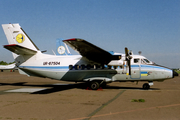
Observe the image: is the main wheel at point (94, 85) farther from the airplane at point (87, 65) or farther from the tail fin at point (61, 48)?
the tail fin at point (61, 48)

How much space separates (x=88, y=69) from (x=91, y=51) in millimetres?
2687

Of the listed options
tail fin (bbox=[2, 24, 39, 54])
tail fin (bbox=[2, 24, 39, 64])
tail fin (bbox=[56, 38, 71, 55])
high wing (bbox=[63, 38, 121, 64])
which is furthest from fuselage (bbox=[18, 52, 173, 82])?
tail fin (bbox=[56, 38, 71, 55])

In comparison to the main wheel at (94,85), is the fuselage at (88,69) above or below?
above

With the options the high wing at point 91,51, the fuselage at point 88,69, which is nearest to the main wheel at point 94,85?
the fuselage at point 88,69

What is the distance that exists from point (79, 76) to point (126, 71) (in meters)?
4.73

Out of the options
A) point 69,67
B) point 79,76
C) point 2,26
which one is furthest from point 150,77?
point 2,26

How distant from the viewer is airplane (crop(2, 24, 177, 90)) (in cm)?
1493

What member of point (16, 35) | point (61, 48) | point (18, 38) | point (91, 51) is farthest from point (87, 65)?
point (61, 48)

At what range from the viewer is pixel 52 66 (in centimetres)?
1730

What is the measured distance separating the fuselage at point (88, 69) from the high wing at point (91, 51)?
0.54m

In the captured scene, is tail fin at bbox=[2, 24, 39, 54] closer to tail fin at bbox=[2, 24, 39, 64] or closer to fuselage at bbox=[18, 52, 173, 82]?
tail fin at bbox=[2, 24, 39, 64]

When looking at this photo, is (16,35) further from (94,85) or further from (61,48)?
(61,48)

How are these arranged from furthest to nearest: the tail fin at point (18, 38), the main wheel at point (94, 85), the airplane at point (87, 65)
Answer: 1. the tail fin at point (18, 38)
2. the main wheel at point (94, 85)
3. the airplane at point (87, 65)

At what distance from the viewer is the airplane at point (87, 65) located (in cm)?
1493
